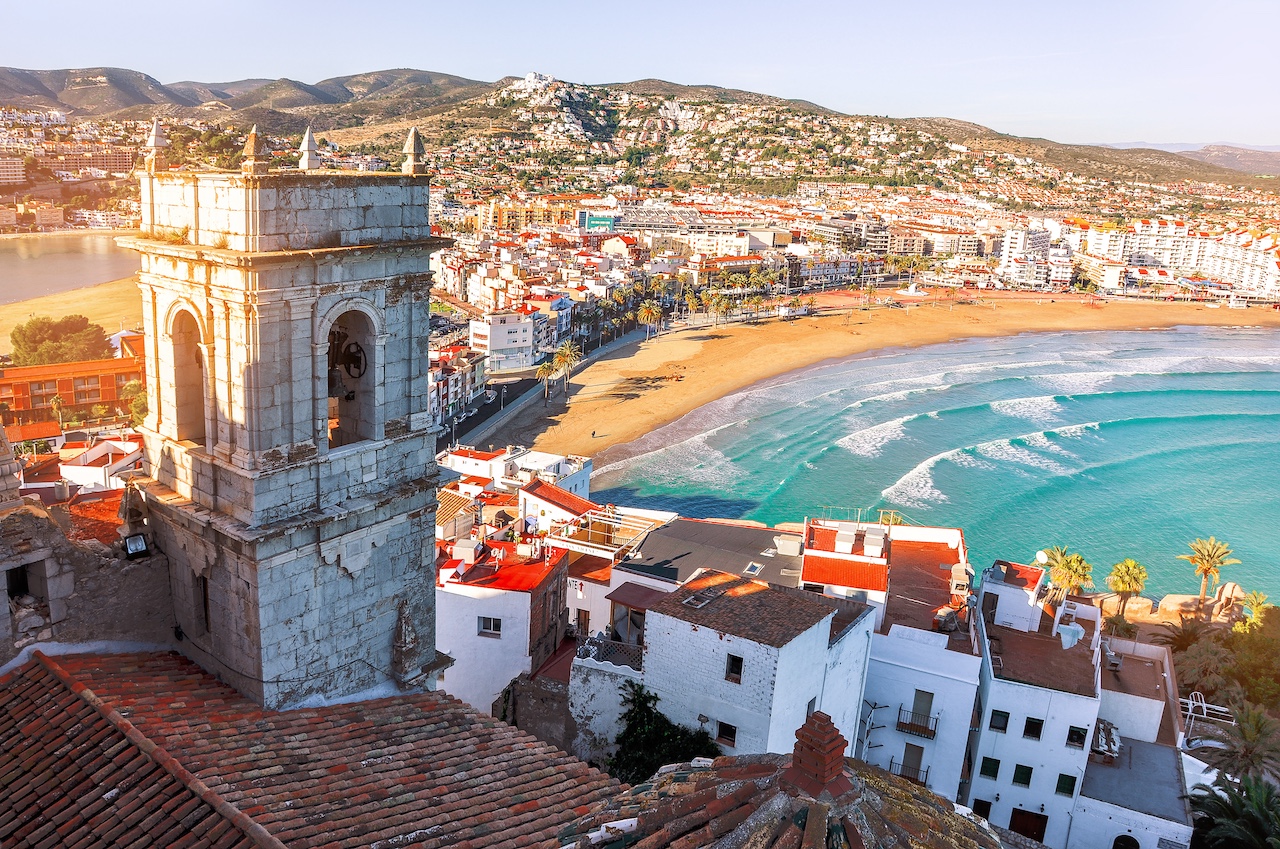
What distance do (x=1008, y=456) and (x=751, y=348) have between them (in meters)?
38.3

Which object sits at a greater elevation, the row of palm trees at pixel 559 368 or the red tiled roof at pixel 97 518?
the red tiled roof at pixel 97 518

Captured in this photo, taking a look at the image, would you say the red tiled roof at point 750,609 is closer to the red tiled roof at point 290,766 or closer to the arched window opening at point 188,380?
the red tiled roof at point 290,766

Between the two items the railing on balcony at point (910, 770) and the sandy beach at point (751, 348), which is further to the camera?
the sandy beach at point (751, 348)

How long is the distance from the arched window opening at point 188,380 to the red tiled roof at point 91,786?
12.0 feet

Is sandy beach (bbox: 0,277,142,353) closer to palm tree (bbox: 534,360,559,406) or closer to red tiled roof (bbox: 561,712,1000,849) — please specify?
palm tree (bbox: 534,360,559,406)

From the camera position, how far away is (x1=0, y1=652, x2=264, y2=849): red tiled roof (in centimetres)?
912

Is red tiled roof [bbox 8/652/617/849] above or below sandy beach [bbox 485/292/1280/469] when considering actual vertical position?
above

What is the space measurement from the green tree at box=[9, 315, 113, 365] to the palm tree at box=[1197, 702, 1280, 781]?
7588 cm

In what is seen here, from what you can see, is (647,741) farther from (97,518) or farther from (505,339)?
(505,339)

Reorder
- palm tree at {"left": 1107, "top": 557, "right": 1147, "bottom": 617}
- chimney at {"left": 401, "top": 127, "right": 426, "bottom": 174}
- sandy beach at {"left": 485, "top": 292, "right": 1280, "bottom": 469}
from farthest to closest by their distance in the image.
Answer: sandy beach at {"left": 485, "top": 292, "right": 1280, "bottom": 469}, palm tree at {"left": 1107, "top": 557, "right": 1147, "bottom": 617}, chimney at {"left": 401, "top": 127, "right": 426, "bottom": 174}

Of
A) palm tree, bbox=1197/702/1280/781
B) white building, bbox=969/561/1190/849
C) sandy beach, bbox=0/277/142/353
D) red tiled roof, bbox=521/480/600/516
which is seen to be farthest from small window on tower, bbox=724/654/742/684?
sandy beach, bbox=0/277/142/353

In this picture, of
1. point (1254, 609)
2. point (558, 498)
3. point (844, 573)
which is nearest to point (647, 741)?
point (844, 573)

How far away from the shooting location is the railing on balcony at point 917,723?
943 inches

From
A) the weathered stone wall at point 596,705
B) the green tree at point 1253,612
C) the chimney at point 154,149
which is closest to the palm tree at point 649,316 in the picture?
the green tree at point 1253,612
